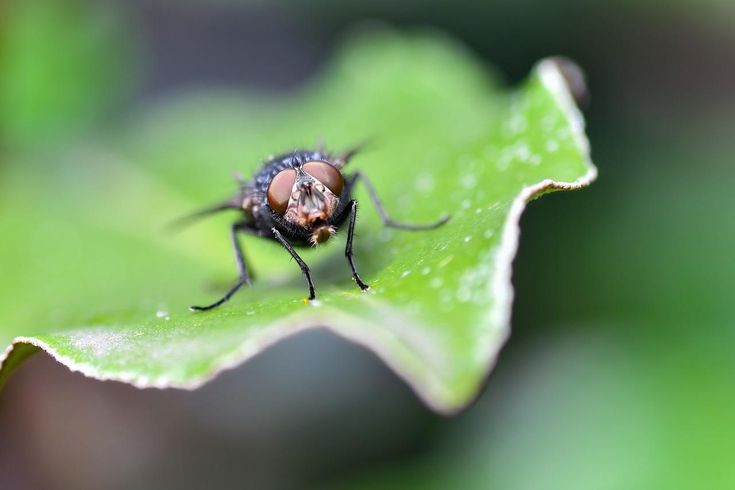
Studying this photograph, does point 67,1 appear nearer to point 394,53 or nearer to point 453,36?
point 394,53

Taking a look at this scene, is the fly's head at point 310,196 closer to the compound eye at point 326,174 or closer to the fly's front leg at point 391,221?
the compound eye at point 326,174

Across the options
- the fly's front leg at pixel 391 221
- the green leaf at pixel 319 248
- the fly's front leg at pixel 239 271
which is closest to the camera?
the green leaf at pixel 319 248

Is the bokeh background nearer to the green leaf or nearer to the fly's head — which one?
the green leaf

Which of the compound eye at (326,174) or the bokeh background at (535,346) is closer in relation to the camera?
the compound eye at (326,174)

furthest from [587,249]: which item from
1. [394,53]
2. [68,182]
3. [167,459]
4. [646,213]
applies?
[68,182]

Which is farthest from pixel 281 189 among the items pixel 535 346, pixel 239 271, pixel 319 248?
pixel 535 346

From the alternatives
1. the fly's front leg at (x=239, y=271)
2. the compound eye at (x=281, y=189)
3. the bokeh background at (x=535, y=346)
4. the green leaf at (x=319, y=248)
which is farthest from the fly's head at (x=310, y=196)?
the bokeh background at (x=535, y=346)

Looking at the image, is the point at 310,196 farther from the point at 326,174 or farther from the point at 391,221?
the point at 391,221
